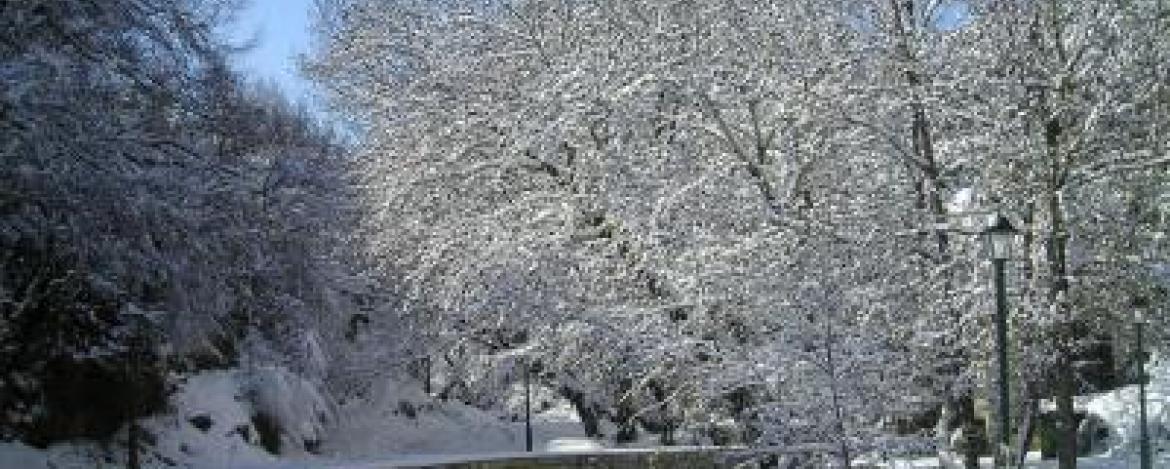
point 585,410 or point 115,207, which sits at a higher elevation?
point 115,207

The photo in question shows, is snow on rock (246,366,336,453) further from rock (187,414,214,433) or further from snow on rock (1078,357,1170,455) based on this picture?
snow on rock (1078,357,1170,455)

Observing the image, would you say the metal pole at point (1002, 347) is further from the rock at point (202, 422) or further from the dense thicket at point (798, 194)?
the rock at point (202, 422)

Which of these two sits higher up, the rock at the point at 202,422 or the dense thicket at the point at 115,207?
the dense thicket at the point at 115,207

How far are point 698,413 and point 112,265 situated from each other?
32.6 ft

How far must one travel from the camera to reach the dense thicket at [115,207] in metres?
11.9

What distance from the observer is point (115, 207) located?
483 inches

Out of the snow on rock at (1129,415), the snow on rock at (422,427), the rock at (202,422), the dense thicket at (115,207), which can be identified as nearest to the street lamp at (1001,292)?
the snow on rock at (1129,415)

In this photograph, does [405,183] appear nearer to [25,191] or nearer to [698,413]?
[698,413]

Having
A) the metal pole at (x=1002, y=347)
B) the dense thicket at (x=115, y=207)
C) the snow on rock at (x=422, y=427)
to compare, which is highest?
the dense thicket at (x=115, y=207)

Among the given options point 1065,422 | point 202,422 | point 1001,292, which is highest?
point 1001,292

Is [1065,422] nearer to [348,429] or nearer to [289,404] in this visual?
[289,404]

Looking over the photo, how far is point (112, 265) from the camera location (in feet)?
42.1

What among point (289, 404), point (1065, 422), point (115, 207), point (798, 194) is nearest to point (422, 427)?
point (289, 404)

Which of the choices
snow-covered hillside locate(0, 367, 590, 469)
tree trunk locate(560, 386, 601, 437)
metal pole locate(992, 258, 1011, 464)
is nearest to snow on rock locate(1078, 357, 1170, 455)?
metal pole locate(992, 258, 1011, 464)
